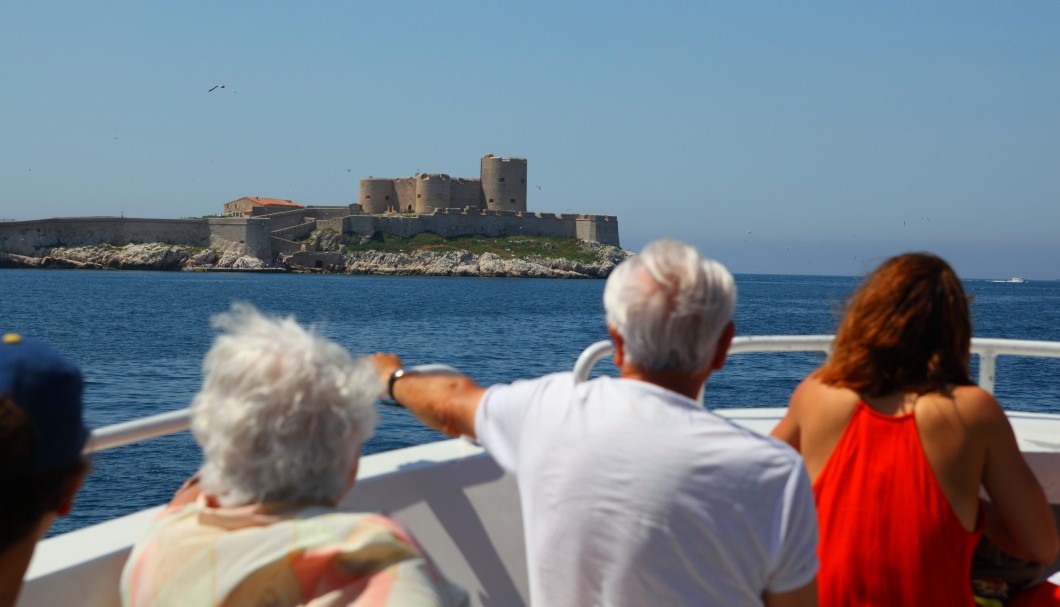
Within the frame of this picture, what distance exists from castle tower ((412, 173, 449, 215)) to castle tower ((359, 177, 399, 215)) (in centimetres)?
330

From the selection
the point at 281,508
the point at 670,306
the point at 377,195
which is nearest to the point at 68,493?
the point at 281,508

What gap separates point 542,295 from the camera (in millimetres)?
58469

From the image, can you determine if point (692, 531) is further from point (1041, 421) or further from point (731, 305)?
point (1041, 421)

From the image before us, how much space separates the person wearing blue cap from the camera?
1022 mm

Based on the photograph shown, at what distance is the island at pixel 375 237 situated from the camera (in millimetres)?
72438

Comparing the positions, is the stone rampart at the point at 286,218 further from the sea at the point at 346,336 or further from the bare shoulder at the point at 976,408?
the bare shoulder at the point at 976,408

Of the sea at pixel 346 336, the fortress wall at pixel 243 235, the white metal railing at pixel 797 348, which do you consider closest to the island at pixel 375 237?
the fortress wall at pixel 243 235

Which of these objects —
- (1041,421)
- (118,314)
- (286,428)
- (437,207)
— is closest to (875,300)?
(286,428)

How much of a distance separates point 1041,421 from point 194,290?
52287 mm

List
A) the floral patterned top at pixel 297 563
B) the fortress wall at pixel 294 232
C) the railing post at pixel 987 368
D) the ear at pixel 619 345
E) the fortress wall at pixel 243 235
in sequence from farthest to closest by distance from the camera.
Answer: the fortress wall at pixel 294 232
the fortress wall at pixel 243 235
the railing post at pixel 987 368
the ear at pixel 619 345
the floral patterned top at pixel 297 563

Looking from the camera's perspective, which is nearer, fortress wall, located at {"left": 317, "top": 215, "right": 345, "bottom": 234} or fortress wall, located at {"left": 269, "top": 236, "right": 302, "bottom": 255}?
fortress wall, located at {"left": 269, "top": 236, "right": 302, "bottom": 255}

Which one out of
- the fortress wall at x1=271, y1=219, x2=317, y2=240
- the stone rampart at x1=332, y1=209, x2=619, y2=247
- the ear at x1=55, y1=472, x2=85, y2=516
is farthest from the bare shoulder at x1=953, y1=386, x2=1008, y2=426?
the fortress wall at x1=271, y1=219, x2=317, y2=240

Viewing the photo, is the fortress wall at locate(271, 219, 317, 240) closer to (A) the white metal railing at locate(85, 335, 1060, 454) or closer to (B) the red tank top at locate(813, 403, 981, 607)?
(A) the white metal railing at locate(85, 335, 1060, 454)

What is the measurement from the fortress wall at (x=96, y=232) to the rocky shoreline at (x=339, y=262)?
1.66 ft
